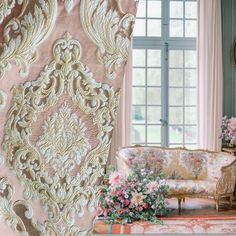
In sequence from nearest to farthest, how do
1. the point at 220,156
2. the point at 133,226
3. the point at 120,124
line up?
the point at 133,226 → the point at 220,156 → the point at 120,124

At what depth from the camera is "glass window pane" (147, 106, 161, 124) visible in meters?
7.73

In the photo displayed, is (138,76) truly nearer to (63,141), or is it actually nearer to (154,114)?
(154,114)

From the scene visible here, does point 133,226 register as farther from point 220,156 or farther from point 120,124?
point 120,124

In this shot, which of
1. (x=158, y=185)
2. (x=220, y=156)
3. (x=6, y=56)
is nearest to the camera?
(x=6, y=56)

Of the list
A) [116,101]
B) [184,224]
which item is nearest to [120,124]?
[184,224]

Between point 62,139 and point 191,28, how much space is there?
7367 millimetres

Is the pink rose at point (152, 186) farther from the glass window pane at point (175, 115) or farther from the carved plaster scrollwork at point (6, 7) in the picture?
the carved plaster scrollwork at point (6, 7)

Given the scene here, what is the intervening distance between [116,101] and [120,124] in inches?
267

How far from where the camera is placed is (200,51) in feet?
24.8

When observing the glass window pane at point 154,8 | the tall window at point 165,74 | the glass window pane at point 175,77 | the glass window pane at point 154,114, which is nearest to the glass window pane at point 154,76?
the tall window at point 165,74

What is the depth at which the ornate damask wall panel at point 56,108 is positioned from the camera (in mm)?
610

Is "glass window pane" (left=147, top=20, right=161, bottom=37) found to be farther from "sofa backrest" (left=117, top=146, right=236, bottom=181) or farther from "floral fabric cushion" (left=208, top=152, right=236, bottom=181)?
"floral fabric cushion" (left=208, top=152, right=236, bottom=181)

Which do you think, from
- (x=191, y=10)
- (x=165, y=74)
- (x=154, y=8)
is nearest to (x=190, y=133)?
(x=165, y=74)

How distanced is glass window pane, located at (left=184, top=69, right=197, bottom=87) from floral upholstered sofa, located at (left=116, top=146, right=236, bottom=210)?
1570 mm
